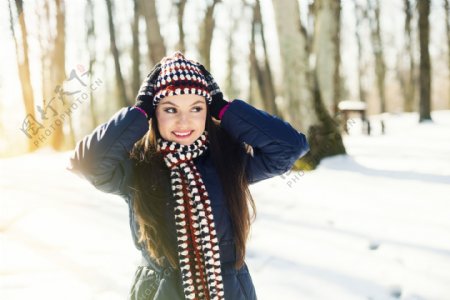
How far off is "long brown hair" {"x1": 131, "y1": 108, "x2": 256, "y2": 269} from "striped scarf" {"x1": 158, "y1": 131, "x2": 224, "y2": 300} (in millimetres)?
63

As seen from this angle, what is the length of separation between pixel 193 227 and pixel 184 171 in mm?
254

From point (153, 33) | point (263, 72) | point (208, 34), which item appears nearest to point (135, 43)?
point (208, 34)

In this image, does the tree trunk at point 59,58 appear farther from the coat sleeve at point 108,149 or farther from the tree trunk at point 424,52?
the coat sleeve at point 108,149

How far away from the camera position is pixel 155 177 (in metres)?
1.82

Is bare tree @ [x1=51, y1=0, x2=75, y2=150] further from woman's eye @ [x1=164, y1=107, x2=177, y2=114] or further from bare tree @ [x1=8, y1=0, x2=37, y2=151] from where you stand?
woman's eye @ [x1=164, y1=107, x2=177, y2=114]

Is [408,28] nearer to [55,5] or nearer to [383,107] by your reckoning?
[383,107]

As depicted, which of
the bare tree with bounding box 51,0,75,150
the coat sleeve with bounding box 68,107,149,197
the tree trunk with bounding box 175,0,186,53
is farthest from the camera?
the bare tree with bounding box 51,0,75,150

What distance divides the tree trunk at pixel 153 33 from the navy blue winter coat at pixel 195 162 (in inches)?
200

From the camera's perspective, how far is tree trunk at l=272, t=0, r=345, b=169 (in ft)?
20.2

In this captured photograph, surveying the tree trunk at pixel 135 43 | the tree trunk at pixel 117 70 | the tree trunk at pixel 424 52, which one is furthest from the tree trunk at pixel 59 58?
the tree trunk at pixel 424 52

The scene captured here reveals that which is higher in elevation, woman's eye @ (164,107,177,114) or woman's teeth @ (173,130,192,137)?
woman's eye @ (164,107,177,114)

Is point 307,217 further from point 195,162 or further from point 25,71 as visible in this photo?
point 25,71

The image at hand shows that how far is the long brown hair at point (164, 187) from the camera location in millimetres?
1752

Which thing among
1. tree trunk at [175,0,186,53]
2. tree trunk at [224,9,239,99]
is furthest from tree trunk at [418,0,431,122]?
tree trunk at [224,9,239,99]
